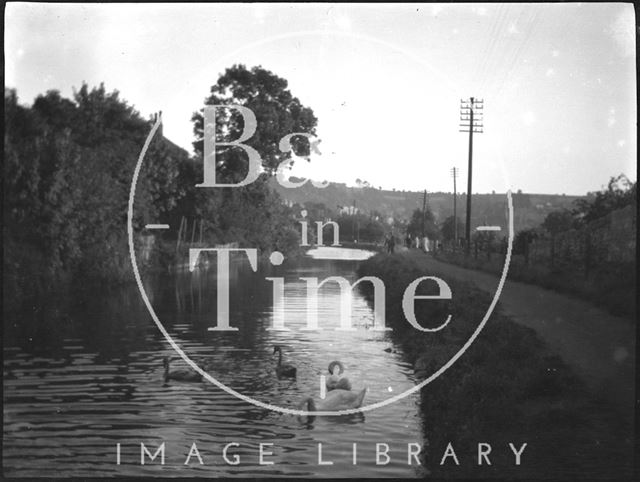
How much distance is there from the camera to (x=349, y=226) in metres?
76.8

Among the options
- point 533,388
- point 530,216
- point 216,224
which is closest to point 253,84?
point 533,388

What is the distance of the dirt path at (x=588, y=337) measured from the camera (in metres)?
9.81

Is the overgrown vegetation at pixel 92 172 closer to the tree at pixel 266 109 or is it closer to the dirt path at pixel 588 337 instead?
the tree at pixel 266 109

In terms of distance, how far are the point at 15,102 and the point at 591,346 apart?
18647mm

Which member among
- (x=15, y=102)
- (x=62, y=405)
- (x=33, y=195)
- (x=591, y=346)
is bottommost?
(x=62, y=405)

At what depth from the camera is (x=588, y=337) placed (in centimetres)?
1288

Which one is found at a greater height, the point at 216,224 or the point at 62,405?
the point at 216,224

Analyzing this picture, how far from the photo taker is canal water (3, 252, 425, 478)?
904 cm

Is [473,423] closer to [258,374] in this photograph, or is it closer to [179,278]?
[258,374]

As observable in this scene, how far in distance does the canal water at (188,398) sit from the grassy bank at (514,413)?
17.9 inches

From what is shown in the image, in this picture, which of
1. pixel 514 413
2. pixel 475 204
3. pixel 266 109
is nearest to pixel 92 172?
pixel 266 109

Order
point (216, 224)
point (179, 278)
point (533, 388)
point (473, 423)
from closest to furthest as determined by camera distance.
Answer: point (473, 423) → point (533, 388) → point (179, 278) → point (216, 224)

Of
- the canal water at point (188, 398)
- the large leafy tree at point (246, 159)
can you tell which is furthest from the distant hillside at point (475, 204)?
the canal water at point (188, 398)

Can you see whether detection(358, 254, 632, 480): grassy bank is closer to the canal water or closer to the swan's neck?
the canal water
